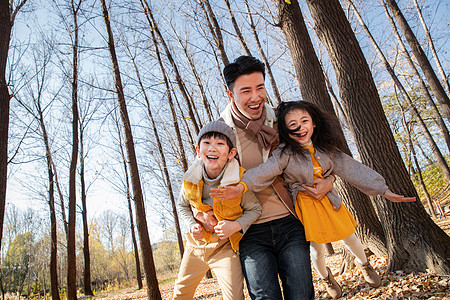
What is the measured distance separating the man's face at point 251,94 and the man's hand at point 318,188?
713mm

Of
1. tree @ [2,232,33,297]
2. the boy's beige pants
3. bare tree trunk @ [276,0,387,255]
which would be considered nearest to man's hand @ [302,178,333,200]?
the boy's beige pants

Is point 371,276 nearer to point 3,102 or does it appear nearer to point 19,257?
point 3,102

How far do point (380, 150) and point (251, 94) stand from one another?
2.44 metres

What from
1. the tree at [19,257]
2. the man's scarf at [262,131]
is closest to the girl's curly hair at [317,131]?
the man's scarf at [262,131]

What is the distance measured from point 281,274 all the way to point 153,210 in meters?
21.6

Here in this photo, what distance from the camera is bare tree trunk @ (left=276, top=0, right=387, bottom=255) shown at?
4543mm

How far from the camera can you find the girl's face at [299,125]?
85.7 inches

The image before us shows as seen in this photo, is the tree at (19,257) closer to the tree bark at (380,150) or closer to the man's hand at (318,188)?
the tree bark at (380,150)

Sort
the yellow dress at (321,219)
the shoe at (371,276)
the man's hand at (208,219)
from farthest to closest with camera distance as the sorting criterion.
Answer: the shoe at (371,276) → the man's hand at (208,219) → the yellow dress at (321,219)

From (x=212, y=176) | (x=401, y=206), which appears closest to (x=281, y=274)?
(x=212, y=176)

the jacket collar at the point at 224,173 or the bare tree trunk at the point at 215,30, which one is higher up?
the bare tree trunk at the point at 215,30

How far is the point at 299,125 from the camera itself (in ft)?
7.13

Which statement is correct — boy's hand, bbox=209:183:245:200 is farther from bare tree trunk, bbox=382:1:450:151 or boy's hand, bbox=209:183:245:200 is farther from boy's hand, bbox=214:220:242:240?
bare tree trunk, bbox=382:1:450:151

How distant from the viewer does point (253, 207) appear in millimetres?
2010
